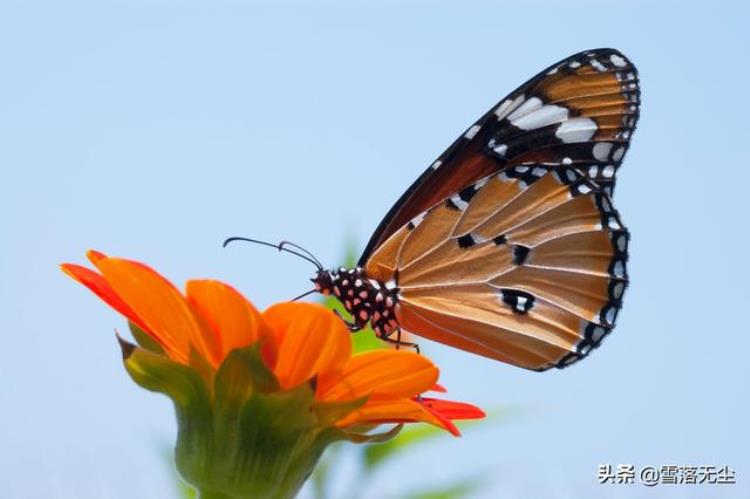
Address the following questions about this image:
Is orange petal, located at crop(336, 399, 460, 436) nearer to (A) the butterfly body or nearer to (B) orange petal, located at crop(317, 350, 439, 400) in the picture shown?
(B) orange petal, located at crop(317, 350, 439, 400)

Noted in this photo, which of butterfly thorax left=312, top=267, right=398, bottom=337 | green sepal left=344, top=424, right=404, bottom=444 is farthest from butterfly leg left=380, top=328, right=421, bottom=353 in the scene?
green sepal left=344, top=424, right=404, bottom=444

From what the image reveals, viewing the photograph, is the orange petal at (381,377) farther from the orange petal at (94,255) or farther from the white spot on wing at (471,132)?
the white spot on wing at (471,132)

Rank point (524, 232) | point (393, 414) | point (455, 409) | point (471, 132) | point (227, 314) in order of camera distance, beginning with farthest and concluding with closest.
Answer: point (524, 232) → point (471, 132) → point (455, 409) → point (393, 414) → point (227, 314)

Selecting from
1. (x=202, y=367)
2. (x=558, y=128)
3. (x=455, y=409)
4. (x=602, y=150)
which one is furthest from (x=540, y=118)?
(x=202, y=367)

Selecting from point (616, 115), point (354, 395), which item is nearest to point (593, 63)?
point (616, 115)

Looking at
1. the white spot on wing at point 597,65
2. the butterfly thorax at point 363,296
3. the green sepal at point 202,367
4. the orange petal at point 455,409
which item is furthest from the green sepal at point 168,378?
the white spot on wing at point 597,65

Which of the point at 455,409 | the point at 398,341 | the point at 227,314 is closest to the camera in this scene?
the point at 227,314

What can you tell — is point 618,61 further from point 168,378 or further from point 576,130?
point 168,378
